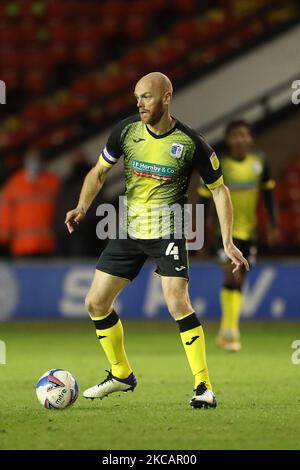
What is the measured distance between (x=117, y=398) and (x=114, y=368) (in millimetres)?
199

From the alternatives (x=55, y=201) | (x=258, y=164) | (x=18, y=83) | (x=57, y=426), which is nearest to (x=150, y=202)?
(x=57, y=426)

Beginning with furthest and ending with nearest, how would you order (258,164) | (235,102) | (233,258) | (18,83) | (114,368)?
(18,83)
(235,102)
(258,164)
(114,368)
(233,258)

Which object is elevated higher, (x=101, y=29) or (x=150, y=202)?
(x=101, y=29)

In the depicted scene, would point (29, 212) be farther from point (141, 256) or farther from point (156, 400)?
point (156, 400)

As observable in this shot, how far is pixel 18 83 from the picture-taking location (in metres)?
17.3

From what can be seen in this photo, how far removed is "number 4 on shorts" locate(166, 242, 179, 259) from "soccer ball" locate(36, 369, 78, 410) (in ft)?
3.19

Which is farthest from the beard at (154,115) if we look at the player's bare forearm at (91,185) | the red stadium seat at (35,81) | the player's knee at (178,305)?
the red stadium seat at (35,81)

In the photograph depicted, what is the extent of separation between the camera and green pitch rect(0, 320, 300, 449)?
546cm

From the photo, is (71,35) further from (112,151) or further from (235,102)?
(112,151)

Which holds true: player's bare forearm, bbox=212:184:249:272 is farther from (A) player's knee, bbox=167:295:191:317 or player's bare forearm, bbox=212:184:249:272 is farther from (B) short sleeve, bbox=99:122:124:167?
(B) short sleeve, bbox=99:122:124:167

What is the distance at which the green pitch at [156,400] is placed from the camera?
17.9 ft

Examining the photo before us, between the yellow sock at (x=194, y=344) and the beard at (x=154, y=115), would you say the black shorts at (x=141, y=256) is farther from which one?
the beard at (x=154, y=115)

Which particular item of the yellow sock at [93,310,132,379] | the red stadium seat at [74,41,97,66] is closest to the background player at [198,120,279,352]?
the yellow sock at [93,310,132,379]
